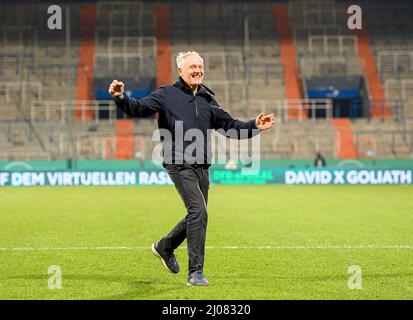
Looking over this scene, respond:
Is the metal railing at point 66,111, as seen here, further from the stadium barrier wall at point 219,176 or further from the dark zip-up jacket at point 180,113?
the dark zip-up jacket at point 180,113

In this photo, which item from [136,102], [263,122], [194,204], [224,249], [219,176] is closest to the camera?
[136,102]

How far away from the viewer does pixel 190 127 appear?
9.15 metres

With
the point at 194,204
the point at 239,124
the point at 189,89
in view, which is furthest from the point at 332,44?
the point at 194,204

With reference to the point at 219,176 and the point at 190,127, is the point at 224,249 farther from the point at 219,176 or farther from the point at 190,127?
the point at 219,176

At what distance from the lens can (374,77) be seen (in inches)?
2148

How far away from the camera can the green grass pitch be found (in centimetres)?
887

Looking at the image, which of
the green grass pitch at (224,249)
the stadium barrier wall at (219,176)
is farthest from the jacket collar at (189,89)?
the stadium barrier wall at (219,176)

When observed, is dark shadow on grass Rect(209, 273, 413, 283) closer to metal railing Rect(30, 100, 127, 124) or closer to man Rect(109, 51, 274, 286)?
man Rect(109, 51, 274, 286)

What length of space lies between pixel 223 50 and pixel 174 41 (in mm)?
3518

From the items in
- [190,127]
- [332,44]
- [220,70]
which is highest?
[332,44]

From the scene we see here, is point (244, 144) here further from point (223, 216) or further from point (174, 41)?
point (223, 216)

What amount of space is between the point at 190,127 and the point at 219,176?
103 ft

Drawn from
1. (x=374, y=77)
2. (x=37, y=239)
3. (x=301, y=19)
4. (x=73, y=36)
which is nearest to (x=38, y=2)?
(x=73, y=36)
